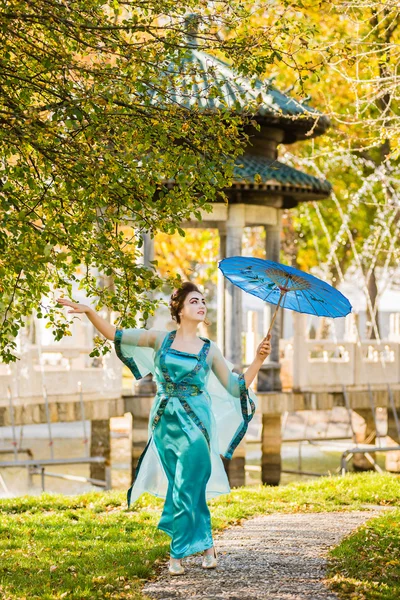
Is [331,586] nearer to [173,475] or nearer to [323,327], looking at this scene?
[173,475]

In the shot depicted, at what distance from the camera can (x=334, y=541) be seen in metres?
8.06

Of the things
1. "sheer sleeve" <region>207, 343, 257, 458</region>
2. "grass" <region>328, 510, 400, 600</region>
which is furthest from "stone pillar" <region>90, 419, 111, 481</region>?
"sheer sleeve" <region>207, 343, 257, 458</region>

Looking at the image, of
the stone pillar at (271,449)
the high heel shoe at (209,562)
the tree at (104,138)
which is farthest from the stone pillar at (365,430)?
the high heel shoe at (209,562)

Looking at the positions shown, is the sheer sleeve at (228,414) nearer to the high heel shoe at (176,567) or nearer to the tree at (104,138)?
the tree at (104,138)

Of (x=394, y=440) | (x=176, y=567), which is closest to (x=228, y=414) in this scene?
(x=176, y=567)

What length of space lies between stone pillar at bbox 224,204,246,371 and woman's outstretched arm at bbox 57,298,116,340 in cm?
935

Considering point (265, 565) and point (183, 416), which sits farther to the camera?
point (265, 565)

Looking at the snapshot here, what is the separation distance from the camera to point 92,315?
6.88 metres

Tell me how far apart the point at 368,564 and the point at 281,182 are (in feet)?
31.2

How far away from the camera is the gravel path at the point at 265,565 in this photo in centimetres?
638

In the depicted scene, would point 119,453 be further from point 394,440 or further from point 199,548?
point 199,548

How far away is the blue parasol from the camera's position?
7.10 metres

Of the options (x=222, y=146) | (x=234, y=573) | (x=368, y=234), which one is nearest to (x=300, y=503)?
(x=234, y=573)

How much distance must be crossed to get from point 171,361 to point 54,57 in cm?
209
